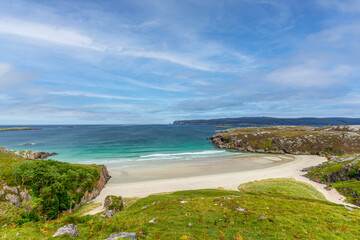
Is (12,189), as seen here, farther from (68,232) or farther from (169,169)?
(169,169)

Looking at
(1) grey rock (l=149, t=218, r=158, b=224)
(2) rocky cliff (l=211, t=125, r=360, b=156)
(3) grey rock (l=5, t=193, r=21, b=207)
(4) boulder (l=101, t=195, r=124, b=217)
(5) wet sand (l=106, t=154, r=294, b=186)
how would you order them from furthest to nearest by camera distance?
(2) rocky cliff (l=211, t=125, r=360, b=156), (5) wet sand (l=106, t=154, r=294, b=186), (4) boulder (l=101, t=195, r=124, b=217), (3) grey rock (l=5, t=193, r=21, b=207), (1) grey rock (l=149, t=218, r=158, b=224)

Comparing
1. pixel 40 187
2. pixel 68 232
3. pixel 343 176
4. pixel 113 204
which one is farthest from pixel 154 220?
pixel 343 176

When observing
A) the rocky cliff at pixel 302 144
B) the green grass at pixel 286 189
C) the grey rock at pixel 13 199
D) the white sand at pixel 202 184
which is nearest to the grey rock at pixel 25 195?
the grey rock at pixel 13 199

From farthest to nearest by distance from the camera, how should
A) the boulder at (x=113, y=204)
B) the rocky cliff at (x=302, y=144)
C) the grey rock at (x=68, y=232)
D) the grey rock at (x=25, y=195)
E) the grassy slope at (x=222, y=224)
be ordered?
the rocky cliff at (x=302, y=144) → the boulder at (x=113, y=204) → the grey rock at (x=25, y=195) → the grassy slope at (x=222, y=224) → the grey rock at (x=68, y=232)

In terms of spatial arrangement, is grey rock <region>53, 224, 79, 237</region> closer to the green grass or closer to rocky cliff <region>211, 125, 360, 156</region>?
the green grass

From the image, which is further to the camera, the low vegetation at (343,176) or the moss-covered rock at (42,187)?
the low vegetation at (343,176)

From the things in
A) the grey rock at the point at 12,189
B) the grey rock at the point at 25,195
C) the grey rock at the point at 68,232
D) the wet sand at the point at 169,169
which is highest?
the grey rock at the point at 68,232

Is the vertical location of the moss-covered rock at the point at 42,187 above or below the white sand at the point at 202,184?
above

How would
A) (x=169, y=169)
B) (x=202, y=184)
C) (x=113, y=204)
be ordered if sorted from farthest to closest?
(x=169, y=169)
(x=202, y=184)
(x=113, y=204)

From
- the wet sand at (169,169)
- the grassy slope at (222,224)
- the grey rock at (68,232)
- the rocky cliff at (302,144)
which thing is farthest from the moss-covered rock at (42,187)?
the rocky cliff at (302,144)

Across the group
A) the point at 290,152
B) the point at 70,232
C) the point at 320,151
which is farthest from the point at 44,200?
the point at 320,151

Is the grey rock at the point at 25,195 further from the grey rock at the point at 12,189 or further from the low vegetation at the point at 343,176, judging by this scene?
the low vegetation at the point at 343,176

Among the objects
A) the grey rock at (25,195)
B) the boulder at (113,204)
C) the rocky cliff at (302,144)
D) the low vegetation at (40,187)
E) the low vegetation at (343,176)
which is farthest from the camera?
the rocky cliff at (302,144)

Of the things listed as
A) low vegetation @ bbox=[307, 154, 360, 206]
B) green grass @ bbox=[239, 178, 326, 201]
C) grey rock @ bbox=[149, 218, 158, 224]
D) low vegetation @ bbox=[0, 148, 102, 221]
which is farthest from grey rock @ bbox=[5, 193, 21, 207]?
low vegetation @ bbox=[307, 154, 360, 206]
